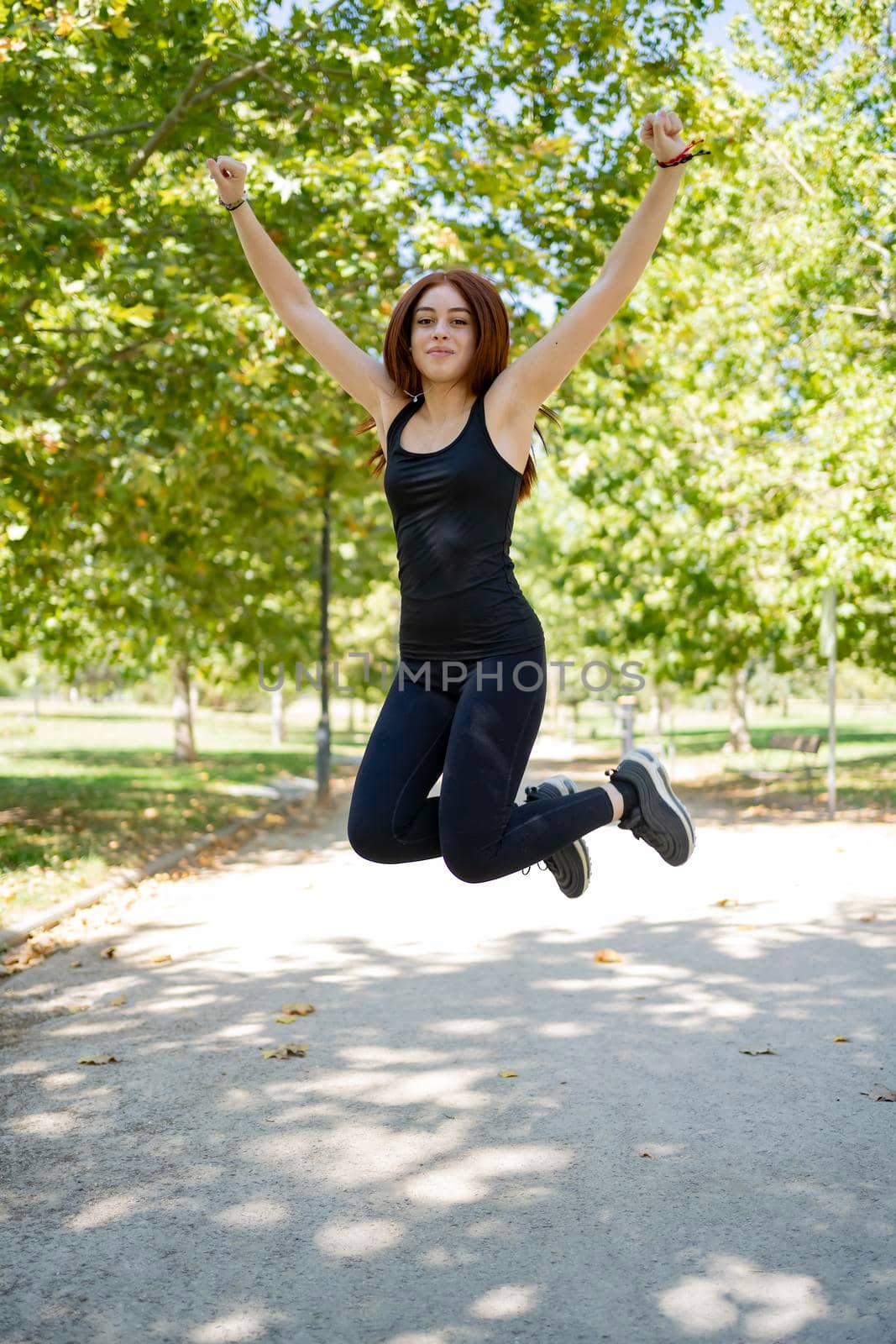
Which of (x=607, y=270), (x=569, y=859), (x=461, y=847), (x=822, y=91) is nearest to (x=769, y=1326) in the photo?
(x=461, y=847)

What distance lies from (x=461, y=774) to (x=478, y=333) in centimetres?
125

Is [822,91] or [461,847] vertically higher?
[822,91]

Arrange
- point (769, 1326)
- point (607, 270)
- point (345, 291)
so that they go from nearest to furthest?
point (769, 1326), point (607, 270), point (345, 291)

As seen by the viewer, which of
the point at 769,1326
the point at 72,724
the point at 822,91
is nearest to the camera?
the point at 769,1326

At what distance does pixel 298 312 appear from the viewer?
159 inches

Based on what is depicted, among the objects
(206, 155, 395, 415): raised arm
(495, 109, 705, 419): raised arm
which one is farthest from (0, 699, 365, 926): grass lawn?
(495, 109, 705, 419): raised arm


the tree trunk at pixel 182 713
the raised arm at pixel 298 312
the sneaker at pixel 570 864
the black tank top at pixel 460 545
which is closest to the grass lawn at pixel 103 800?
the tree trunk at pixel 182 713

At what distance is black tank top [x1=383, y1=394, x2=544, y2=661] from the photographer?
11.8ft

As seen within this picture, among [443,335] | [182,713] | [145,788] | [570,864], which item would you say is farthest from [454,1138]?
[182,713]

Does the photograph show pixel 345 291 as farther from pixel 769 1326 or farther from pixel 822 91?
pixel 769 1326

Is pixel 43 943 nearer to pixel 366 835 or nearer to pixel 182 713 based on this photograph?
pixel 366 835

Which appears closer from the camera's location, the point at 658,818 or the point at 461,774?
the point at 461,774

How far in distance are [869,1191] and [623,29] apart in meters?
9.12

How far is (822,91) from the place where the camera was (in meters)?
14.7
